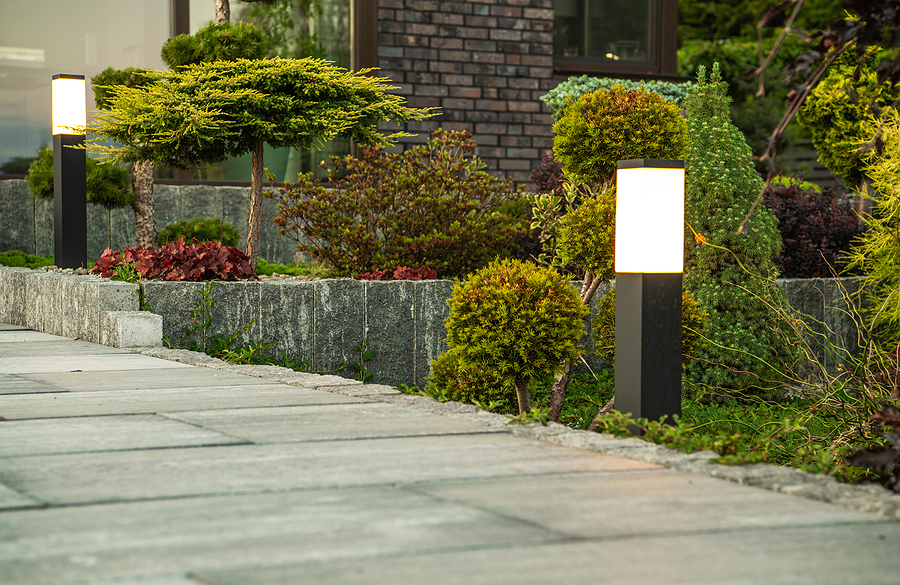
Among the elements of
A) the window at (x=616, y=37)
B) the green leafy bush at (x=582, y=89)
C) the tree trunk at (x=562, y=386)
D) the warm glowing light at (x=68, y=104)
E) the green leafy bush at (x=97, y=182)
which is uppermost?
the window at (x=616, y=37)

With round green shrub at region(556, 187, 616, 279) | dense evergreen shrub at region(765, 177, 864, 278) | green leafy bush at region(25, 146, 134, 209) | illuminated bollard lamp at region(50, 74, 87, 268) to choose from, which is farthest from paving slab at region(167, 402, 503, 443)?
dense evergreen shrub at region(765, 177, 864, 278)

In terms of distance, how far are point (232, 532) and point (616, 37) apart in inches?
479

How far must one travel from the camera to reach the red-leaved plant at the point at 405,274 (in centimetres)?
821

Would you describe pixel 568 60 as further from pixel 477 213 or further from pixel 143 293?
pixel 143 293

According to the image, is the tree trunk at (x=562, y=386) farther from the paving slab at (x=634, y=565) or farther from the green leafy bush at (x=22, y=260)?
the green leafy bush at (x=22, y=260)

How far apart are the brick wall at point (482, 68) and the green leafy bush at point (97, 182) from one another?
3798 millimetres

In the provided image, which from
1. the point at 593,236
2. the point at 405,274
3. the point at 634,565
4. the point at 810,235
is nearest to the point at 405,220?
the point at 405,274

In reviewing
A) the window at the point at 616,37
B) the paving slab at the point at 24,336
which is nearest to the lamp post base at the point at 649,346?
the paving slab at the point at 24,336

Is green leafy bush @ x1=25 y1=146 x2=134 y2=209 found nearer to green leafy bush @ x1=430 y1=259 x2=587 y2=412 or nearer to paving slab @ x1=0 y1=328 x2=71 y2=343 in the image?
paving slab @ x1=0 y1=328 x2=71 y2=343

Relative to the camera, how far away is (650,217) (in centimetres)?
426

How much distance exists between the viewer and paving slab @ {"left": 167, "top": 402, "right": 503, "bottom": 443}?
3.83 meters

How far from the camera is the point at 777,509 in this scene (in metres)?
2.85

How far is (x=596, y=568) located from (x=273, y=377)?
11.4 ft

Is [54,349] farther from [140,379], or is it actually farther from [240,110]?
[240,110]
